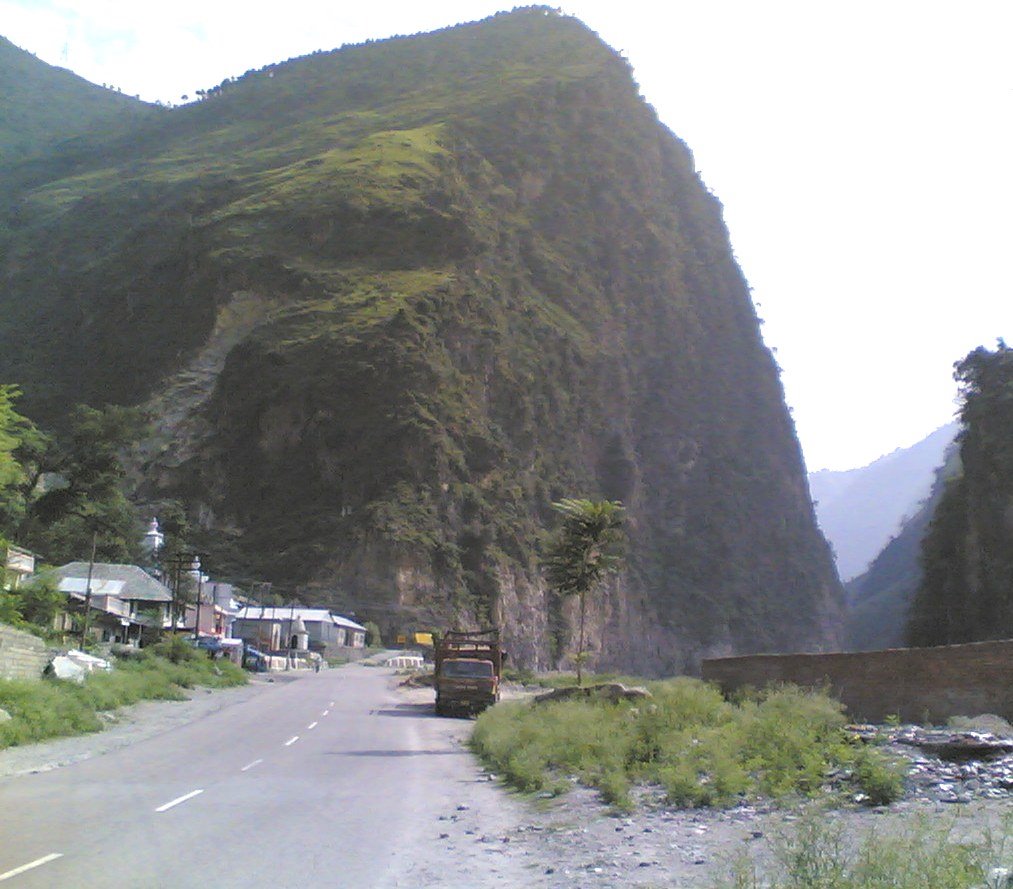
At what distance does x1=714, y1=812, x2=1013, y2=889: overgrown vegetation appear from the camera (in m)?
6.52

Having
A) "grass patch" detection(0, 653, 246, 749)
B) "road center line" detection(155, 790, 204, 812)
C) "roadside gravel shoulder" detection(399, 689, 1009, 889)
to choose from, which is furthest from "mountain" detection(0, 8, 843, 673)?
"roadside gravel shoulder" detection(399, 689, 1009, 889)

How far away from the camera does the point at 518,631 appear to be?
84.9m

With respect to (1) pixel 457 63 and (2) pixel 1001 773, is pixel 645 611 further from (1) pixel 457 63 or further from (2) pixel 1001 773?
(1) pixel 457 63

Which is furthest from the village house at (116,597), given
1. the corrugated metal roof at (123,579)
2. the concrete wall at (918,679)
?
the concrete wall at (918,679)

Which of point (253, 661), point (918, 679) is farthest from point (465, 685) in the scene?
point (253, 661)

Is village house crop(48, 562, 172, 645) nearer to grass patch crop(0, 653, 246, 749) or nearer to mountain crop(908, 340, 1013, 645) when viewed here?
grass patch crop(0, 653, 246, 749)

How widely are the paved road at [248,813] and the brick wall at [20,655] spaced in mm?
3497

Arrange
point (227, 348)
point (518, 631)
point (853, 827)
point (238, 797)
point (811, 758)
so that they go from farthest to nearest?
point (227, 348)
point (518, 631)
point (238, 797)
point (811, 758)
point (853, 827)

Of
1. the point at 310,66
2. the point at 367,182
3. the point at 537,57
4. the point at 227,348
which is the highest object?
the point at 310,66

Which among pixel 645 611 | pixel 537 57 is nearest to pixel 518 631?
pixel 645 611

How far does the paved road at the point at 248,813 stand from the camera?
9.04 m

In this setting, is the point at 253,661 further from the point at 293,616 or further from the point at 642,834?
the point at 642,834

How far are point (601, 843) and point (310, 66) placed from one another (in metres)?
201

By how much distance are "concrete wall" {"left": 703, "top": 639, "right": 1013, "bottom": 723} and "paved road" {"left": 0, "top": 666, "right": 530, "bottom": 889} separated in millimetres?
7277
